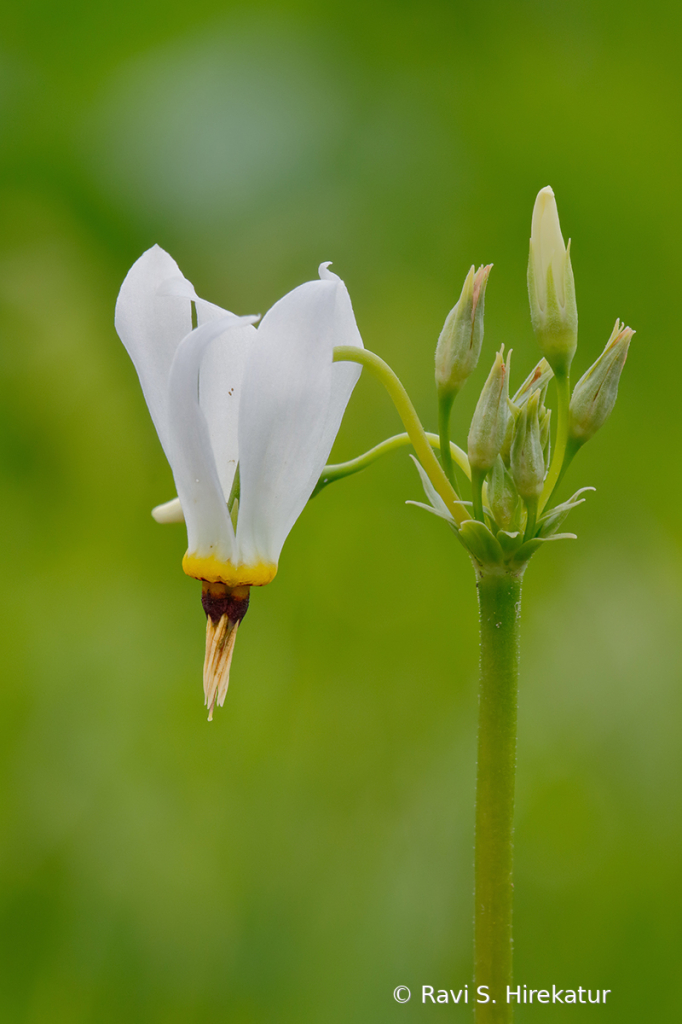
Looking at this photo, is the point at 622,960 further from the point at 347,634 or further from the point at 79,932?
the point at 79,932

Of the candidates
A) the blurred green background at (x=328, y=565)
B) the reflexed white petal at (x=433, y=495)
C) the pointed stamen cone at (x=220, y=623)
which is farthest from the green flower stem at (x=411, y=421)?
the blurred green background at (x=328, y=565)

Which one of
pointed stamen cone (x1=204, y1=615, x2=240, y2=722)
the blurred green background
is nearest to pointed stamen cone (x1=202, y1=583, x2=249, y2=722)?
pointed stamen cone (x1=204, y1=615, x2=240, y2=722)

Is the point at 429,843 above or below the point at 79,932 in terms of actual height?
above

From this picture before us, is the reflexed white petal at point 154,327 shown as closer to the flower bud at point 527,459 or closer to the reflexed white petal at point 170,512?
the reflexed white petal at point 170,512

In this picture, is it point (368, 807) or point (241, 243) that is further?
point (241, 243)

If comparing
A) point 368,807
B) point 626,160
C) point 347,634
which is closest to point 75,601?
point 347,634

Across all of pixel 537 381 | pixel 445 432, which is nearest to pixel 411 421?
pixel 445 432

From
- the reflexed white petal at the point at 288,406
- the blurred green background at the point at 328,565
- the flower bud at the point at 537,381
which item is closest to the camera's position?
the reflexed white petal at the point at 288,406

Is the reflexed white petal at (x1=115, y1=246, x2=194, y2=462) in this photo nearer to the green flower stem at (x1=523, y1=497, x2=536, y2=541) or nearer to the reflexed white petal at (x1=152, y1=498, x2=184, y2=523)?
the reflexed white petal at (x1=152, y1=498, x2=184, y2=523)
